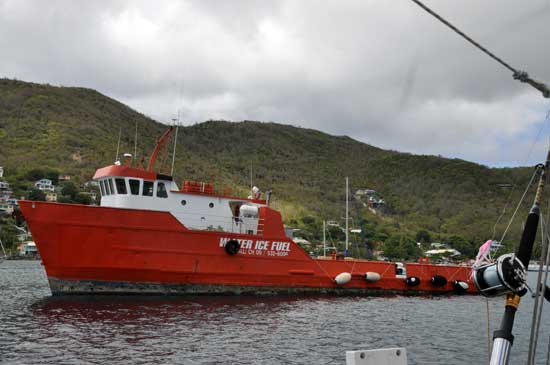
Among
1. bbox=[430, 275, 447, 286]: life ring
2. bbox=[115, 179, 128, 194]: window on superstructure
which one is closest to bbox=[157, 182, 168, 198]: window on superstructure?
bbox=[115, 179, 128, 194]: window on superstructure

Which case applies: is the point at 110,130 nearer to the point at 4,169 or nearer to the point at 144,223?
the point at 4,169

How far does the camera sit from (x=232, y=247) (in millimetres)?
19375

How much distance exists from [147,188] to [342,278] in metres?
9.22

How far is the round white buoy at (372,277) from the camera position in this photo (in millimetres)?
23750

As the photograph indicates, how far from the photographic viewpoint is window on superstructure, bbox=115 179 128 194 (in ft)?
62.7

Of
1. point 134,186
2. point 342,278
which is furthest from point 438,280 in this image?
point 134,186

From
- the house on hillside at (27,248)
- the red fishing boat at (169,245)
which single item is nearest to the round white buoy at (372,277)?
the red fishing boat at (169,245)

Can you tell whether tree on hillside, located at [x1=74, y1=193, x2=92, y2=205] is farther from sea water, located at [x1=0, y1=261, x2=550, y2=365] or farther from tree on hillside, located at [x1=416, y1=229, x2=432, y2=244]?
tree on hillside, located at [x1=416, y1=229, x2=432, y2=244]

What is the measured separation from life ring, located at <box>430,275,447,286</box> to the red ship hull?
26.0 ft

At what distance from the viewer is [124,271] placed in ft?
57.5

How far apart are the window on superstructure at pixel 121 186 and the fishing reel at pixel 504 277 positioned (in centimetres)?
1707

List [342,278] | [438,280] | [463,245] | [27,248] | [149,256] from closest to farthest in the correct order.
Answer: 1. [149,256]
2. [342,278]
3. [438,280]
4. [27,248]
5. [463,245]

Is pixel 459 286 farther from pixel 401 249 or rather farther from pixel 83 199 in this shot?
pixel 83 199

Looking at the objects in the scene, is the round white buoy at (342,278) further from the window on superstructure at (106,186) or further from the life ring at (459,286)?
the window on superstructure at (106,186)
